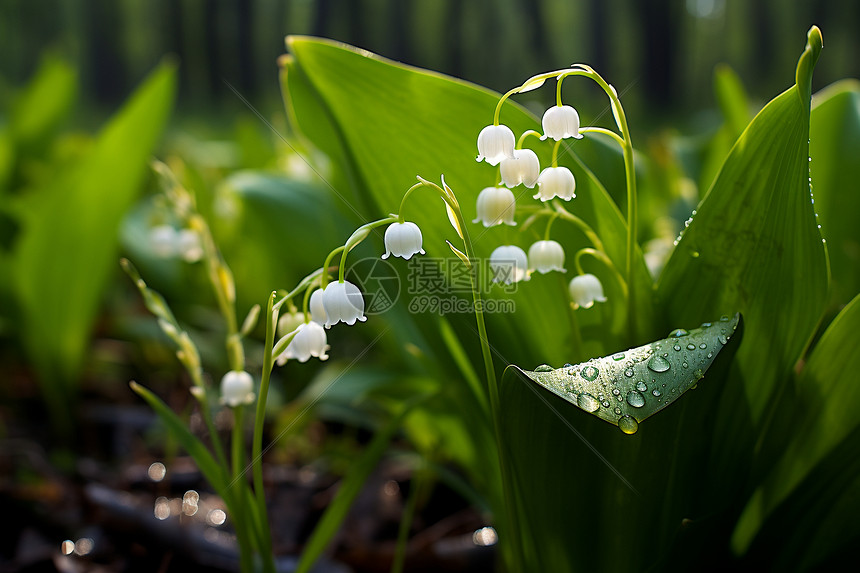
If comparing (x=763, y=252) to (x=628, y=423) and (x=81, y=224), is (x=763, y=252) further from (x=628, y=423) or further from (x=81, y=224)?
(x=81, y=224)

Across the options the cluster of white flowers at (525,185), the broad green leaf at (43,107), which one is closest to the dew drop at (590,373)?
the cluster of white flowers at (525,185)

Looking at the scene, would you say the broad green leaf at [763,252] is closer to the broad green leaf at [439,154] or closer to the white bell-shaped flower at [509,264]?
the broad green leaf at [439,154]

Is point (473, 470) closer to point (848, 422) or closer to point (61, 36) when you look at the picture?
point (848, 422)

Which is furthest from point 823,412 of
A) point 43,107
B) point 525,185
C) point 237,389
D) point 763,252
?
point 43,107

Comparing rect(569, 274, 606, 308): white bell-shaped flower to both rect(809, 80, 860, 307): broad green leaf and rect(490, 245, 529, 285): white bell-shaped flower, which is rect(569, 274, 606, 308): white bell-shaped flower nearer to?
rect(490, 245, 529, 285): white bell-shaped flower

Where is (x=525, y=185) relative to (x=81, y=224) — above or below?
above

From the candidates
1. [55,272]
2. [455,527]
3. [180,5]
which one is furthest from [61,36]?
[455,527]

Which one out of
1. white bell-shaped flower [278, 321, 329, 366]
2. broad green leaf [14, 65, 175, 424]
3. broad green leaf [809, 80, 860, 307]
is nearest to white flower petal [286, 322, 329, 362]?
white bell-shaped flower [278, 321, 329, 366]
